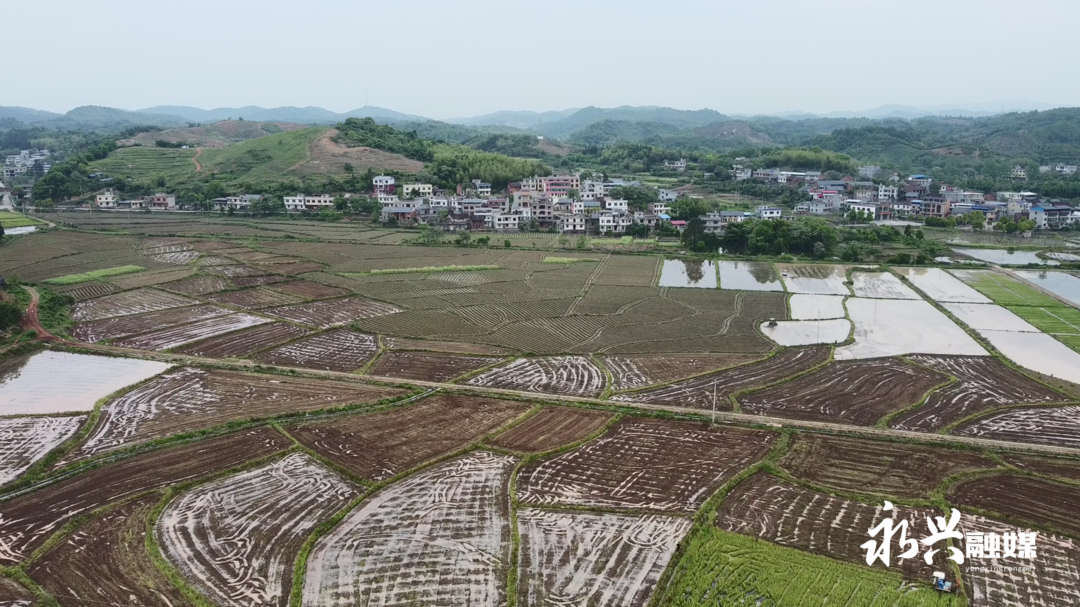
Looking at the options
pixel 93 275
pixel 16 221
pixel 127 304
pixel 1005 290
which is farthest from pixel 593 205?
pixel 16 221

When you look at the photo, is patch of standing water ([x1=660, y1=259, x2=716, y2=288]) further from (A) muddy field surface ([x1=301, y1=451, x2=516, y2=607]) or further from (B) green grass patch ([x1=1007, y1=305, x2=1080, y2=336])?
(A) muddy field surface ([x1=301, y1=451, x2=516, y2=607])

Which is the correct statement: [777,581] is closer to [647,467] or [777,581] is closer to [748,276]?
[647,467]

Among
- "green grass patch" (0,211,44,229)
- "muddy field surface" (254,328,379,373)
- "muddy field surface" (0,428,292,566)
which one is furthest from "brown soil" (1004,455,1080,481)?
"green grass patch" (0,211,44,229)

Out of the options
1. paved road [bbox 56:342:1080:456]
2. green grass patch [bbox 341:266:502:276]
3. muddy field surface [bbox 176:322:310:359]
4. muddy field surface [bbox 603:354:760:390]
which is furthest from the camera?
green grass patch [bbox 341:266:502:276]

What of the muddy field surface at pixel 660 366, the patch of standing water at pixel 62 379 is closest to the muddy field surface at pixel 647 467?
the muddy field surface at pixel 660 366

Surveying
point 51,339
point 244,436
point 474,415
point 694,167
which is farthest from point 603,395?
point 694,167
